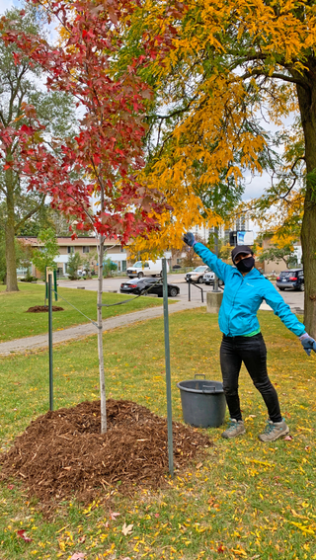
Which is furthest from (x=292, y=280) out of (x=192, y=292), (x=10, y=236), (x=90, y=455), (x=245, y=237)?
(x=90, y=455)

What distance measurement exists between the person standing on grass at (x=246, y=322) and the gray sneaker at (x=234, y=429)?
0.01m

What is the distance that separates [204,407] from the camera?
4309mm

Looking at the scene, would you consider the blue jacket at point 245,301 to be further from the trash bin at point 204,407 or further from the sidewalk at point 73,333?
the sidewalk at point 73,333

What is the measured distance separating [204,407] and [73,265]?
38959 mm

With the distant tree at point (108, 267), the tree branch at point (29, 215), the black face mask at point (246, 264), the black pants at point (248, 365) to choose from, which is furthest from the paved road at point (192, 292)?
the black face mask at point (246, 264)

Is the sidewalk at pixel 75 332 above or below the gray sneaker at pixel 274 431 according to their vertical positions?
below

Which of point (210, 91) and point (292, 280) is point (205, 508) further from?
point (292, 280)

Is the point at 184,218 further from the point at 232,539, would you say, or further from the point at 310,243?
the point at 310,243

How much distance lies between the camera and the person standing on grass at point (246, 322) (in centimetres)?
380

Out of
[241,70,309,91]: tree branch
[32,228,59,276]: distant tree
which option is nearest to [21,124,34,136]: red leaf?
[241,70,309,91]: tree branch

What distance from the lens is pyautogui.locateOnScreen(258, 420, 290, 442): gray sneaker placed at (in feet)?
13.3

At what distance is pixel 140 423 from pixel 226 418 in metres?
1.16

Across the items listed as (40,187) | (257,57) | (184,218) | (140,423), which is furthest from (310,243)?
(40,187)

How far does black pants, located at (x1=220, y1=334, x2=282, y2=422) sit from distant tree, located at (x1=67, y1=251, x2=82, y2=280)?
127 ft
